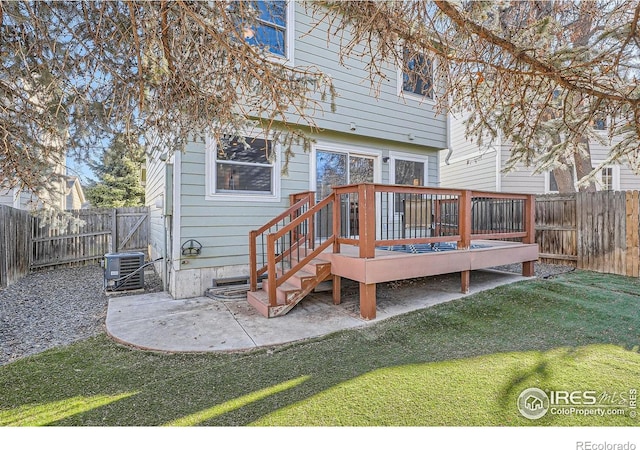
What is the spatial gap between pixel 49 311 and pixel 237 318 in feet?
9.69

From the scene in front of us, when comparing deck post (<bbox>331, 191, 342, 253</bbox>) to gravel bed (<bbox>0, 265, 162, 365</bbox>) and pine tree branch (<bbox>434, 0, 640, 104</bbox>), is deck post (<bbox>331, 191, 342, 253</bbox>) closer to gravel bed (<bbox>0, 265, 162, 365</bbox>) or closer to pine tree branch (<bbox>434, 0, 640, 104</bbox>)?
pine tree branch (<bbox>434, 0, 640, 104</bbox>)

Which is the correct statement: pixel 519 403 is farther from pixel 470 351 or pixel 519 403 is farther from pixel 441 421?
pixel 470 351

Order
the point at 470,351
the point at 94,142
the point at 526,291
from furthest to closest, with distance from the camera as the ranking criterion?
the point at 526,291 < the point at 94,142 < the point at 470,351

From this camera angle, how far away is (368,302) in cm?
401

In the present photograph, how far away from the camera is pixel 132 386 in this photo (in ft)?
8.07

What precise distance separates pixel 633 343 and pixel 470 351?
1686 mm

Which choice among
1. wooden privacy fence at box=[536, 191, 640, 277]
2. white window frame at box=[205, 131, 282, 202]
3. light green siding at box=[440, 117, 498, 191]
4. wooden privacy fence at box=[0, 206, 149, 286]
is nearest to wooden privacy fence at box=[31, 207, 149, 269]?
wooden privacy fence at box=[0, 206, 149, 286]

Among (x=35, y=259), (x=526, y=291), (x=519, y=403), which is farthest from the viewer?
(x=35, y=259)

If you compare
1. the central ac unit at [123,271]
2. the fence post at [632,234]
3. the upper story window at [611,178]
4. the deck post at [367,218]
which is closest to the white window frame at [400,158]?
the deck post at [367,218]

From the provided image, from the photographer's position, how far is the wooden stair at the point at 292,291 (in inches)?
162

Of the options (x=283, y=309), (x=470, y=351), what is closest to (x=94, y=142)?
(x=283, y=309)

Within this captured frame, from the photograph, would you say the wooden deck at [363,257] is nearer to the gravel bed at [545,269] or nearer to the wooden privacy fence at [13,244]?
the gravel bed at [545,269]

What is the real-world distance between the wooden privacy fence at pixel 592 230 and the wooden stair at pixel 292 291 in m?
A: 6.02

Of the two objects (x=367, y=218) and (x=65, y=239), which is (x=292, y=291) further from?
(x=65, y=239)
